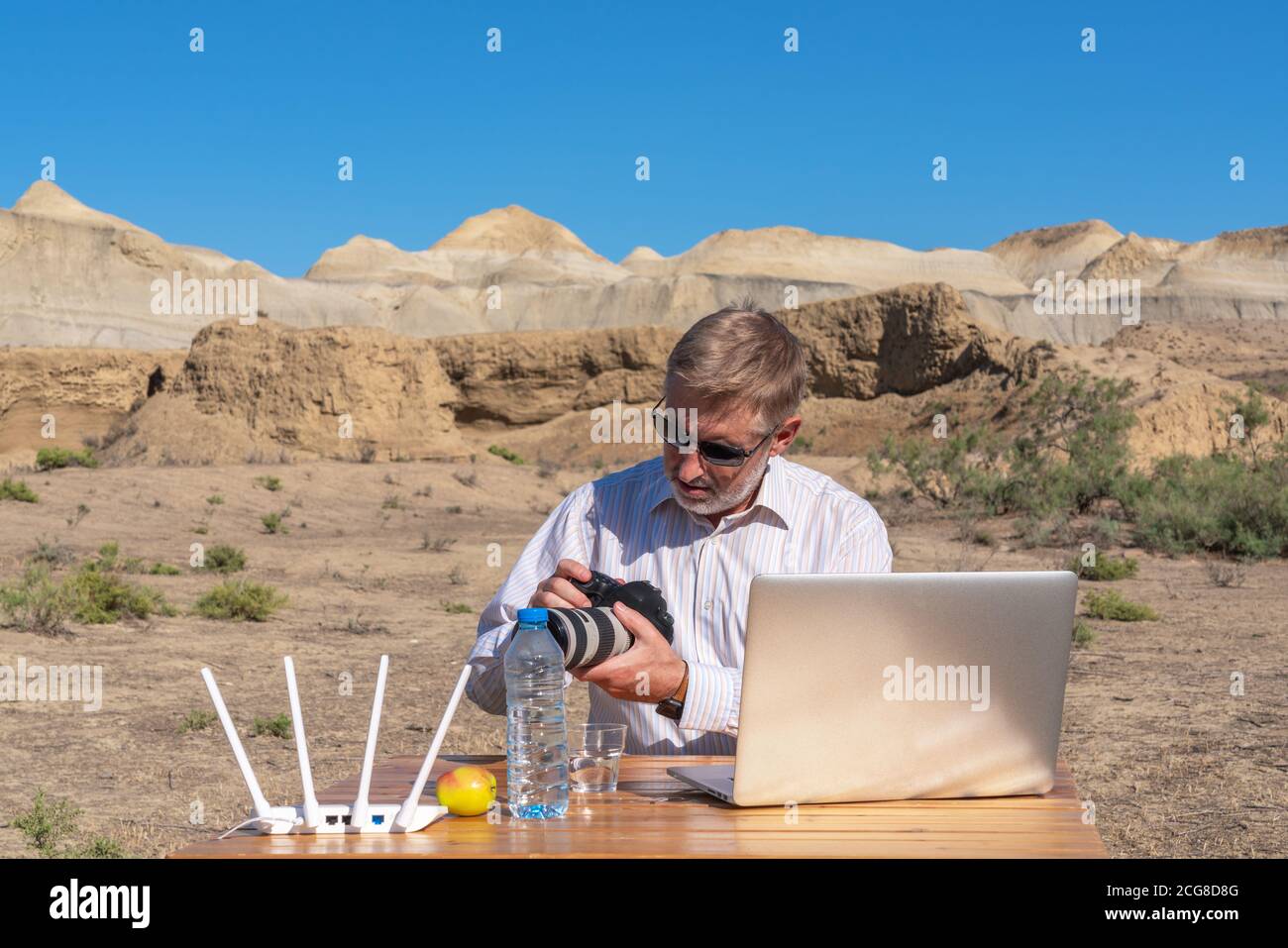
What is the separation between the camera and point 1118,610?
1210 cm

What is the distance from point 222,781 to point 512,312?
2537 inches

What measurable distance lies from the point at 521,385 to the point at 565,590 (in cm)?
4236

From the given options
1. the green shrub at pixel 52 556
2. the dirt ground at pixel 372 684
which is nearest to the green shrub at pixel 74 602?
the dirt ground at pixel 372 684

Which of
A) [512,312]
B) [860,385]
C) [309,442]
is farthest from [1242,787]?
[512,312]

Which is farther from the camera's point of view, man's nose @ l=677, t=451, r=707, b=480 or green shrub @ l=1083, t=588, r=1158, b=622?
green shrub @ l=1083, t=588, r=1158, b=622

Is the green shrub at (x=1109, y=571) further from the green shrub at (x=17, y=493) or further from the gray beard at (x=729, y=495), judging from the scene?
the green shrub at (x=17, y=493)

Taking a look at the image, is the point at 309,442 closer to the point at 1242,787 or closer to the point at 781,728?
the point at 1242,787

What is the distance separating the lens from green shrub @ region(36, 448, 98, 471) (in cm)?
2575

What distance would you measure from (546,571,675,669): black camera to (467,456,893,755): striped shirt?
551 mm

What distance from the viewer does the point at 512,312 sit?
7050 centimetres

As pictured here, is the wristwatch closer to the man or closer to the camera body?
the man

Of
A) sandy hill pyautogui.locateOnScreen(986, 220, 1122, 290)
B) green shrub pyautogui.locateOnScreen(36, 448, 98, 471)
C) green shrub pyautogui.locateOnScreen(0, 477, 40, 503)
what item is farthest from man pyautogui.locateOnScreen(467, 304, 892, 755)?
sandy hill pyautogui.locateOnScreen(986, 220, 1122, 290)

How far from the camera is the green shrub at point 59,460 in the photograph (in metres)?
25.8

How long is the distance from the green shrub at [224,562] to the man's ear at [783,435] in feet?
42.6
